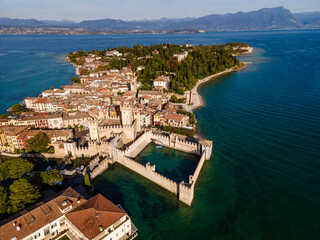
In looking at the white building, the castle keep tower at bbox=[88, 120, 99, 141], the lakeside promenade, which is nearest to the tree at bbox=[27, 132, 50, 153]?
the castle keep tower at bbox=[88, 120, 99, 141]

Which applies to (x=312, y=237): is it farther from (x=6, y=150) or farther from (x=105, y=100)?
(x=105, y=100)

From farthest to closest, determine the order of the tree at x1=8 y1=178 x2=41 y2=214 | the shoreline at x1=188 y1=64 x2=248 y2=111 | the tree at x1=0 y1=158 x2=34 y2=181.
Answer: the shoreline at x1=188 y1=64 x2=248 y2=111 < the tree at x1=0 y1=158 x2=34 y2=181 < the tree at x1=8 y1=178 x2=41 y2=214

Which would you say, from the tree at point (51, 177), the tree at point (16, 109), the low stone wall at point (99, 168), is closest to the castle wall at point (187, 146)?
the low stone wall at point (99, 168)

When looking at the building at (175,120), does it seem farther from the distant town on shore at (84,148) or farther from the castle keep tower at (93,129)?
the castle keep tower at (93,129)

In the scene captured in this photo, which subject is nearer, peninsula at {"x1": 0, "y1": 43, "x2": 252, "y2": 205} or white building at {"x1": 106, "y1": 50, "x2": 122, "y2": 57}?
peninsula at {"x1": 0, "y1": 43, "x2": 252, "y2": 205}

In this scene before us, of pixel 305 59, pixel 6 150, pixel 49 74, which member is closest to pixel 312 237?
pixel 6 150

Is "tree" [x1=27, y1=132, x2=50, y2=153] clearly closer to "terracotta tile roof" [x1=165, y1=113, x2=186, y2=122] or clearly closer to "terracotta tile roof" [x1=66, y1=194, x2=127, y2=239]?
"terracotta tile roof" [x1=66, y1=194, x2=127, y2=239]

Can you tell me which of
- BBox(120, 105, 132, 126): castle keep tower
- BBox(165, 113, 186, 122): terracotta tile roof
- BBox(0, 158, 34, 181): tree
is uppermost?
BBox(120, 105, 132, 126): castle keep tower
